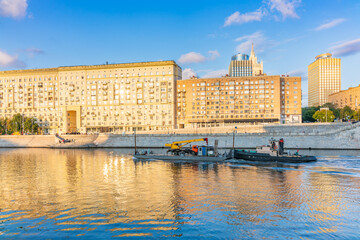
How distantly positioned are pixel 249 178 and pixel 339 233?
18.8 m

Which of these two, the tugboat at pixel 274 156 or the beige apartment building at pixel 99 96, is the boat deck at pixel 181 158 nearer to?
the tugboat at pixel 274 156

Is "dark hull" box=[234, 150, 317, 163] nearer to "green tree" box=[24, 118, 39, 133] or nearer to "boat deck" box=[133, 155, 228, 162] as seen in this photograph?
"boat deck" box=[133, 155, 228, 162]

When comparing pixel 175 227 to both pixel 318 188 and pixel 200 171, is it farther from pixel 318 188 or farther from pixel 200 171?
pixel 200 171

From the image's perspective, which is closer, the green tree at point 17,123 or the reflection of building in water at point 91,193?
the reflection of building in water at point 91,193

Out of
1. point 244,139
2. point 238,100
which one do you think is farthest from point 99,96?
point 244,139

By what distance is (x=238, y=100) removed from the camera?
142 metres

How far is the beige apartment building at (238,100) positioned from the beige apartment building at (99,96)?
9.77 metres

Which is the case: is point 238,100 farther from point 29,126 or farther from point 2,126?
point 2,126

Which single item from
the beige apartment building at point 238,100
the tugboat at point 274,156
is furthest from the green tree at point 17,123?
the tugboat at point 274,156

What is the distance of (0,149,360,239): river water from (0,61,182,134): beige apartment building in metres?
101

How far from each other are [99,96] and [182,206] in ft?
425

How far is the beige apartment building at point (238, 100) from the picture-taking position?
137 meters

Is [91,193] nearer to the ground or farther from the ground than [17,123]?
nearer to the ground

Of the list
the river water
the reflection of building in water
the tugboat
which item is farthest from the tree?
the reflection of building in water
